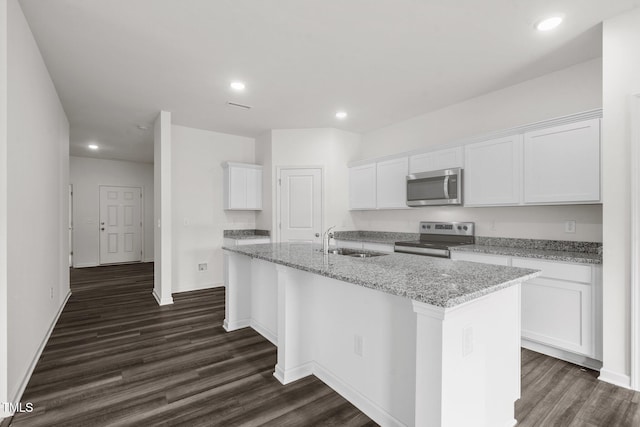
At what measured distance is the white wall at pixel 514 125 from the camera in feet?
9.52

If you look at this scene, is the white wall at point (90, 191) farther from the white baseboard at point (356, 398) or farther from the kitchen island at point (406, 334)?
the white baseboard at point (356, 398)

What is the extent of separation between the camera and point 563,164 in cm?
278

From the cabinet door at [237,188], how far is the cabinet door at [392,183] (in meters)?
2.23

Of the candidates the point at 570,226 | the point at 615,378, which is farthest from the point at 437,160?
the point at 615,378

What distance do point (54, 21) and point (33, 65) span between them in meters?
0.48

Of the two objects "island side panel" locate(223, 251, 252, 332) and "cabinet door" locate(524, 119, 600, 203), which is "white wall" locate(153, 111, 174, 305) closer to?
"island side panel" locate(223, 251, 252, 332)

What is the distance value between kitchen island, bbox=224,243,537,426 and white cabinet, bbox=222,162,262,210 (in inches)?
108

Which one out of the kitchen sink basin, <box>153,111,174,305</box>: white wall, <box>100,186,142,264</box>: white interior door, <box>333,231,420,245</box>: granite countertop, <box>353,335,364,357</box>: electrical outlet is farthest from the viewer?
<box>100,186,142,264</box>: white interior door

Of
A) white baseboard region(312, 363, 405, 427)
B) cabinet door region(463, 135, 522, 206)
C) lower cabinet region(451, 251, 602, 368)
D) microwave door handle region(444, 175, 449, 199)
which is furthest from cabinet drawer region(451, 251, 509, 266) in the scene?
white baseboard region(312, 363, 405, 427)

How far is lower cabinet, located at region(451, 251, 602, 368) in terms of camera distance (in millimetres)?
2395

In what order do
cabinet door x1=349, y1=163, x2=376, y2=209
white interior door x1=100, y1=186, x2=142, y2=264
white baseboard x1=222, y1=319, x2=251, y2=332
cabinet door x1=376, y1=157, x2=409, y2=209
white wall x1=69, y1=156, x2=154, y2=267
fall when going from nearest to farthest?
white baseboard x1=222, y1=319, x2=251, y2=332
cabinet door x1=376, y1=157, x2=409, y2=209
cabinet door x1=349, y1=163, x2=376, y2=209
white wall x1=69, y1=156, x2=154, y2=267
white interior door x1=100, y1=186, x2=142, y2=264

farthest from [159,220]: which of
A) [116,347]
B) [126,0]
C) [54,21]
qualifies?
[126,0]

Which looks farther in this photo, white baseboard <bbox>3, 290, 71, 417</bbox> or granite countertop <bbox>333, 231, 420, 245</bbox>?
granite countertop <bbox>333, 231, 420, 245</bbox>

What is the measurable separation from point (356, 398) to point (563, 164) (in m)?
2.66
